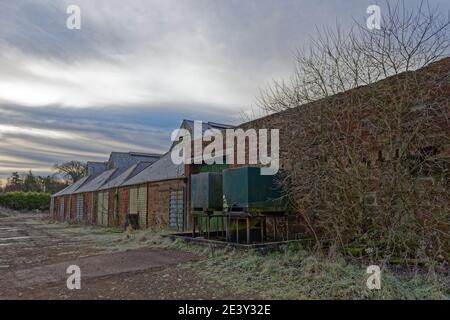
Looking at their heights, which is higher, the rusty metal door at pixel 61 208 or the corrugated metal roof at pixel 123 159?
the corrugated metal roof at pixel 123 159

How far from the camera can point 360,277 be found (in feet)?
17.6

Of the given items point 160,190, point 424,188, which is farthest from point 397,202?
point 160,190

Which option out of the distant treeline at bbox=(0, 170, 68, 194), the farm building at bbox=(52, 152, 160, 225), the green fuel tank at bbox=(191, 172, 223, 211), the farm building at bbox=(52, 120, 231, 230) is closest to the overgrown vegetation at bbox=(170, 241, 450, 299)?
the green fuel tank at bbox=(191, 172, 223, 211)

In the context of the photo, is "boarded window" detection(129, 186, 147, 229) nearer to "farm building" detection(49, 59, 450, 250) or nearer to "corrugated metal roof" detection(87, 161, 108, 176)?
"farm building" detection(49, 59, 450, 250)

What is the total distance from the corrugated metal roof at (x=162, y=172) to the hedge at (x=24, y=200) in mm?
35304

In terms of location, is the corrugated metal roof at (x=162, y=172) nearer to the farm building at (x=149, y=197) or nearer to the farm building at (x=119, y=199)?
the farm building at (x=149, y=197)

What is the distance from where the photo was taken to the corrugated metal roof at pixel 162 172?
53.3 ft

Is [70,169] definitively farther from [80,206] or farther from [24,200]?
[80,206]

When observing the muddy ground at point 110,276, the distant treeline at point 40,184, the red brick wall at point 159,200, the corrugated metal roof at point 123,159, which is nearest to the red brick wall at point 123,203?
the red brick wall at point 159,200

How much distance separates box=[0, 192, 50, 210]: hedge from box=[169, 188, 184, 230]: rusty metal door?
41.0 m

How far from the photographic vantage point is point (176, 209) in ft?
50.9

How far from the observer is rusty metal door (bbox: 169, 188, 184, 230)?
1513cm

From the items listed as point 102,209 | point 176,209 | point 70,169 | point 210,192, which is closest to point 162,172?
point 176,209

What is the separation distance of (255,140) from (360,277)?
224 inches
